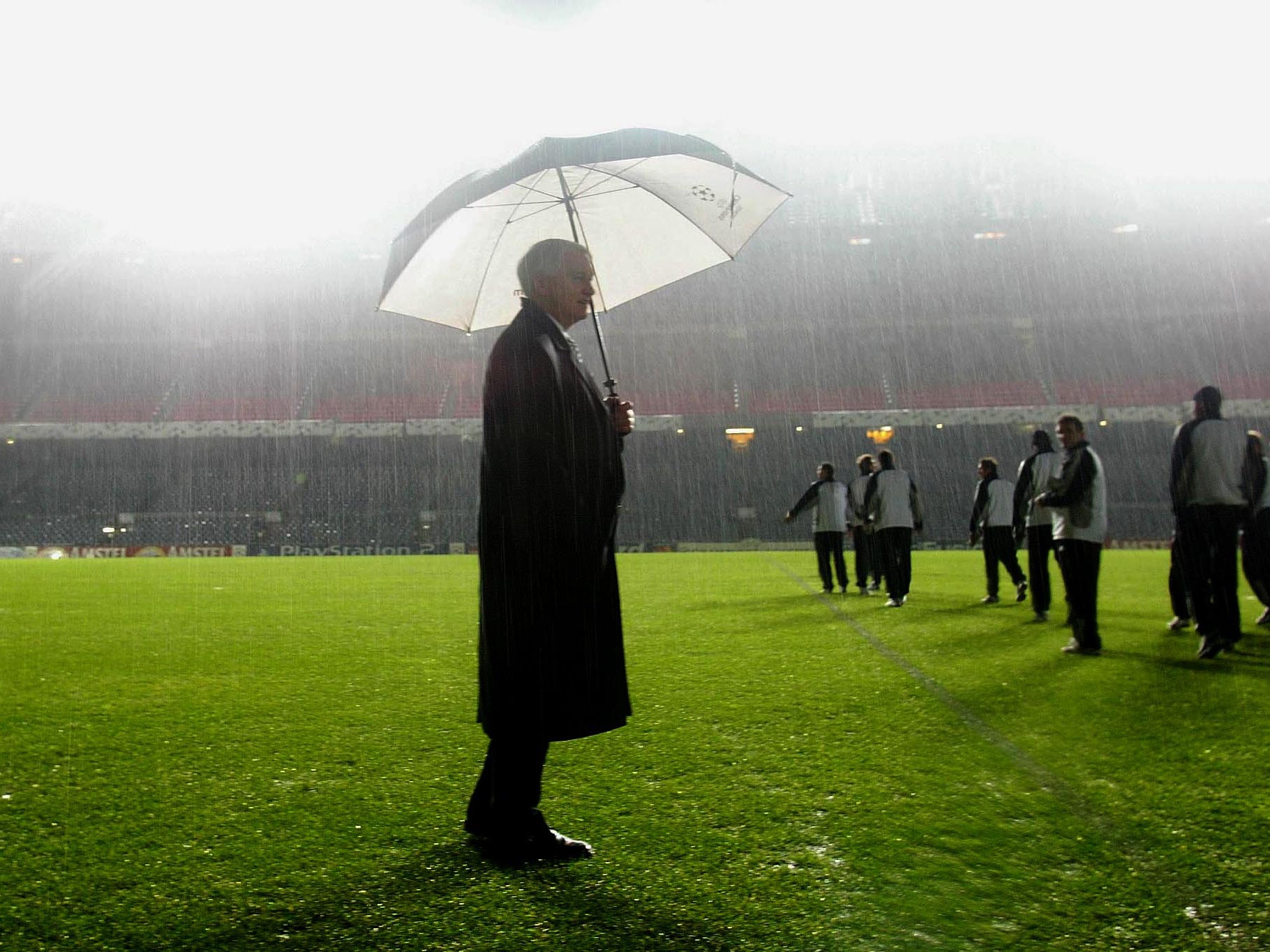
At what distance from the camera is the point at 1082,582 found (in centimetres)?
694

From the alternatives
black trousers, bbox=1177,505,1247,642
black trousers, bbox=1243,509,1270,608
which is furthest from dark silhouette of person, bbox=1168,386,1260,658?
black trousers, bbox=1243,509,1270,608

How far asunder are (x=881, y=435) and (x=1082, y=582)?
27730 millimetres

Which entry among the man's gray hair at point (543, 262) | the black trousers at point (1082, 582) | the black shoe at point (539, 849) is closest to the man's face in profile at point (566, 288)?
the man's gray hair at point (543, 262)

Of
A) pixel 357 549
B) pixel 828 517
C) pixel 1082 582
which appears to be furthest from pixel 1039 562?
pixel 357 549

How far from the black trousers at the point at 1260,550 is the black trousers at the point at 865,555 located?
4124 millimetres

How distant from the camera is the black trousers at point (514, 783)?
283 cm

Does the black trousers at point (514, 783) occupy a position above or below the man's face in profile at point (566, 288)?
below

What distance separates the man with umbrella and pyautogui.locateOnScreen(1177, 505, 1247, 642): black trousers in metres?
5.44

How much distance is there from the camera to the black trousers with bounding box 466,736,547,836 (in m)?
2.83

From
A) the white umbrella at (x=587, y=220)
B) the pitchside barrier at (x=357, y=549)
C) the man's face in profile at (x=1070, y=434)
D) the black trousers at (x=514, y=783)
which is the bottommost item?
the pitchside barrier at (x=357, y=549)

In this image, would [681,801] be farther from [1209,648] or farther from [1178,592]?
[1178,592]

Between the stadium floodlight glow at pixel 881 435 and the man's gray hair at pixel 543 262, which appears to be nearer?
the man's gray hair at pixel 543 262

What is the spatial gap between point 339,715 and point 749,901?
126 inches

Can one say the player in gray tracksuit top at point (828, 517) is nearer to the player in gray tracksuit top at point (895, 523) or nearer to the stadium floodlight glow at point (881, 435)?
the player in gray tracksuit top at point (895, 523)
